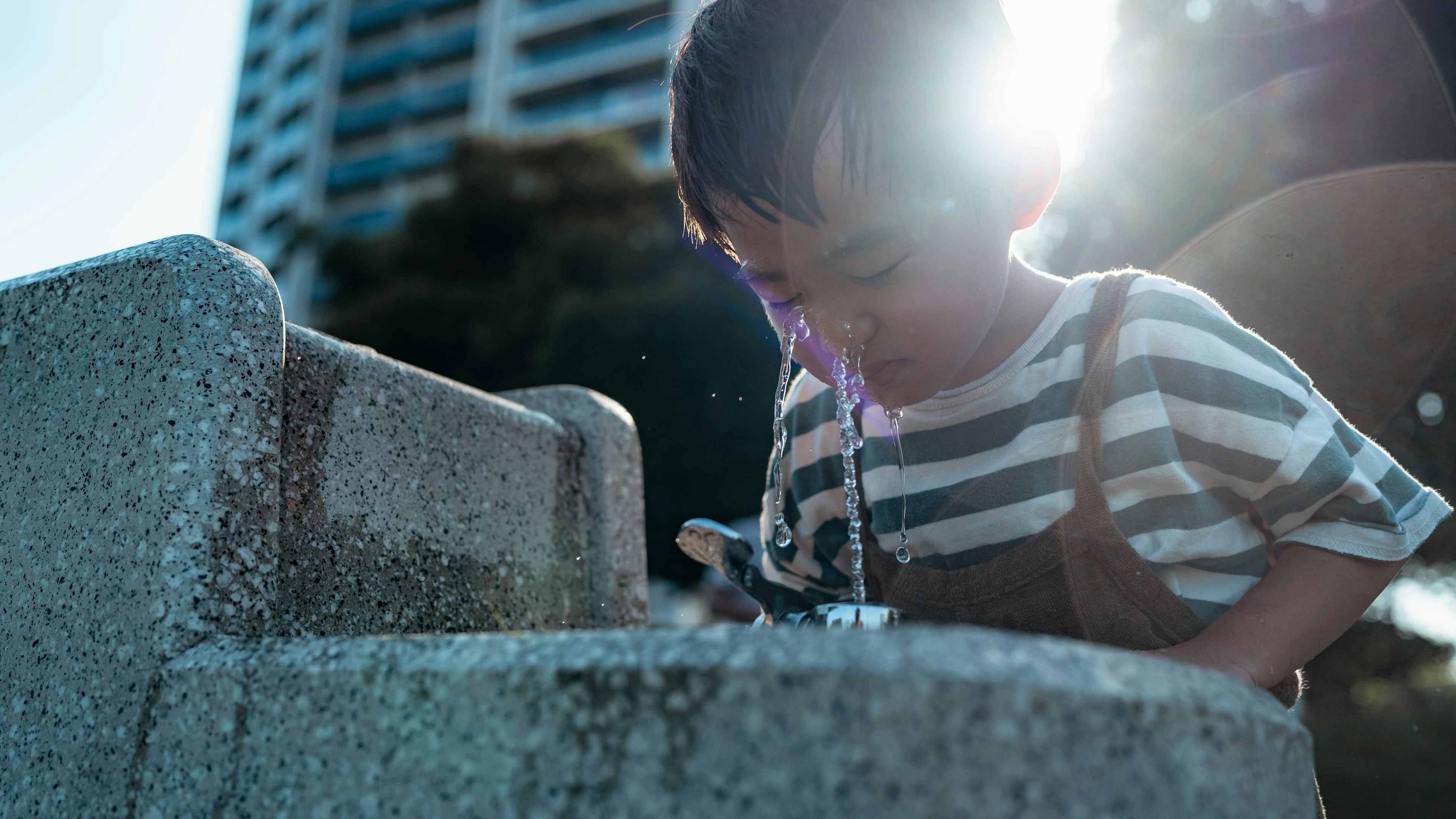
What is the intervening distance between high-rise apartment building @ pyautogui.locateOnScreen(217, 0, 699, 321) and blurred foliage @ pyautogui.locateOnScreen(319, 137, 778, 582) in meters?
12.4

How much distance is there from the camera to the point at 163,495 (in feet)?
3.04

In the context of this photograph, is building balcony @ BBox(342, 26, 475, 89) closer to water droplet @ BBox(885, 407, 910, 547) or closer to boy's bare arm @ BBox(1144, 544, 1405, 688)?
water droplet @ BBox(885, 407, 910, 547)

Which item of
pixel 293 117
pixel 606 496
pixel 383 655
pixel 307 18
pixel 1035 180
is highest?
pixel 307 18

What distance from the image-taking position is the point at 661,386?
12.3 m

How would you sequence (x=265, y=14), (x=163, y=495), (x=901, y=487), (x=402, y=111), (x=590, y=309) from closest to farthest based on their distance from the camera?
(x=163, y=495), (x=901, y=487), (x=590, y=309), (x=402, y=111), (x=265, y=14)

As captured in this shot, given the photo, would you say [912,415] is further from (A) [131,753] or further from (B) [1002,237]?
(A) [131,753]

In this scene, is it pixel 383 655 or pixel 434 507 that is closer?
pixel 383 655

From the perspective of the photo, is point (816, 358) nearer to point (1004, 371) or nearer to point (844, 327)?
point (844, 327)

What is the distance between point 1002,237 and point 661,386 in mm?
11057

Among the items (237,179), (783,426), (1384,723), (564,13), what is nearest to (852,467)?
(783,426)

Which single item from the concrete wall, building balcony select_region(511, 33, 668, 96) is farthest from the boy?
building balcony select_region(511, 33, 668, 96)

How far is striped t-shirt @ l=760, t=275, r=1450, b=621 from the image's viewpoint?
119 centimetres

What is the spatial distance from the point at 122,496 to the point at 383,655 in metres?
0.44

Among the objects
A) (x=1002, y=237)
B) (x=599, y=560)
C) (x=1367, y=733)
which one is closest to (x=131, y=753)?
(x=599, y=560)
